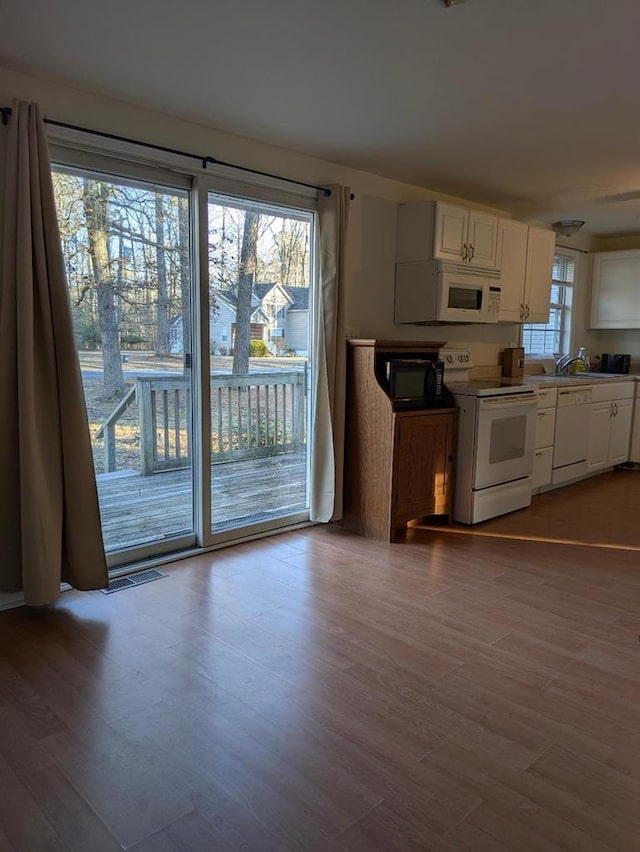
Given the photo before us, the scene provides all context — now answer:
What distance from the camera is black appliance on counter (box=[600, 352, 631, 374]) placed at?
650cm

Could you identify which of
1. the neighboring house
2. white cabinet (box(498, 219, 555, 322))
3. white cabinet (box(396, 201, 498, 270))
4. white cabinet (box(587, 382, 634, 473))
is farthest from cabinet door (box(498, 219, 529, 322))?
the neighboring house

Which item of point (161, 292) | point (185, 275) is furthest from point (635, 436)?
point (161, 292)

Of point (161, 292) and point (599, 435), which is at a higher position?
point (161, 292)

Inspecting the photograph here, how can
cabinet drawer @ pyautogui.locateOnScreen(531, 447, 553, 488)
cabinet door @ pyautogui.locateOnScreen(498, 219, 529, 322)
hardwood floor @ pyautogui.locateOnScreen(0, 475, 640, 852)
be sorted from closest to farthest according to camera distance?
hardwood floor @ pyautogui.locateOnScreen(0, 475, 640, 852)
cabinet door @ pyautogui.locateOnScreen(498, 219, 529, 322)
cabinet drawer @ pyautogui.locateOnScreen(531, 447, 553, 488)

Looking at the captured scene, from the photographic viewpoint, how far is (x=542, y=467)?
504 centimetres

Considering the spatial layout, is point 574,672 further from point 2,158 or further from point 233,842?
point 2,158

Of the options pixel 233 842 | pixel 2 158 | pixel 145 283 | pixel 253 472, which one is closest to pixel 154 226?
pixel 145 283

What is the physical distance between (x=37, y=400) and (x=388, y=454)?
2.03 meters

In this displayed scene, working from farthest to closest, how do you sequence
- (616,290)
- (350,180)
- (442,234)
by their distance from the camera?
(616,290)
(442,234)
(350,180)

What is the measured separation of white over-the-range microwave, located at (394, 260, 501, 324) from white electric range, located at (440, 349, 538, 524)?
1.02 feet

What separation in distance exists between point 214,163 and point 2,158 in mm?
1086

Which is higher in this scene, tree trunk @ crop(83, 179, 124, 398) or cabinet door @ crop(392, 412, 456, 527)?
tree trunk @ crop(83, 179, 124, 398)

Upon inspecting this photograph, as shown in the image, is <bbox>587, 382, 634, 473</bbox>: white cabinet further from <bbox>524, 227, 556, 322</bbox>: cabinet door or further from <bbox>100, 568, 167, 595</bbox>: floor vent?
<bbox>100, 568, 167, 595</bbox>: floor vent

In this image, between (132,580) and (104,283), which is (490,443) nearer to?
(132,580)
